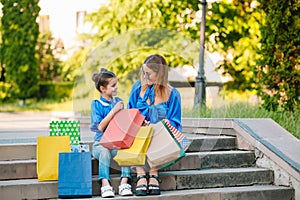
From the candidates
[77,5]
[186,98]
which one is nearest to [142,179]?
[186,98]

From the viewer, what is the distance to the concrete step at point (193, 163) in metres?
5.70

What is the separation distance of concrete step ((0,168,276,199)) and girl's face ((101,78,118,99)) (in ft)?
2.34

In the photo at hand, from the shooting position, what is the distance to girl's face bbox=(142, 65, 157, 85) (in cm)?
577

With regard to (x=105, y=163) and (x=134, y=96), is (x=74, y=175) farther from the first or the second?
(x=134, y=96)

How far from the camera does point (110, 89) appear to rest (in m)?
5.82

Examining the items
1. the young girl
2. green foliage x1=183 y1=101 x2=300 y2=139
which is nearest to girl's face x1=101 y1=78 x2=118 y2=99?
the young girl

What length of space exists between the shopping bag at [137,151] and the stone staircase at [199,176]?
0.51ft

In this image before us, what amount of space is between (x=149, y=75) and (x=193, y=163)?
1.04 meters

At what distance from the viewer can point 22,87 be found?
68.8 feet

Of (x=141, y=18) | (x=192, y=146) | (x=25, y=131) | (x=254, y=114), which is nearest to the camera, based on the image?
(x=192, y=146)

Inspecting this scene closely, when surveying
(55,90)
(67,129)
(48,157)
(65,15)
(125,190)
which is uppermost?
(65,15)

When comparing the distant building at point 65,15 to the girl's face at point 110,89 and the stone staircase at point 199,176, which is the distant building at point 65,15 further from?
the girl's face at point 110,89

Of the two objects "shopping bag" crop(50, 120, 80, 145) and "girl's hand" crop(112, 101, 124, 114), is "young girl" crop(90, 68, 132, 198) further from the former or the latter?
"shopping bag" crop(50, 120, 80, 145)

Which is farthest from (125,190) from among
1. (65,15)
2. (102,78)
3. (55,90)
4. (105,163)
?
(65,15)
